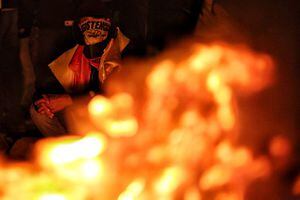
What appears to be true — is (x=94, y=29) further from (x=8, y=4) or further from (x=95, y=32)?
(x=8, y=4)

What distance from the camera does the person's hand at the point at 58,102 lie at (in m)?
3.58

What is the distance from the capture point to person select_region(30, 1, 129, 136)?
3561 millimetres

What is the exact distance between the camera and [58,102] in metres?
3.58

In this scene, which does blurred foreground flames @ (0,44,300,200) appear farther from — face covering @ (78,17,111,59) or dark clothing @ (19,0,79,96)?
dark clothing @ (19,0,79,96)

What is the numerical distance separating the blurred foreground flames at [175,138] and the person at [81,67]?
5.5 inches

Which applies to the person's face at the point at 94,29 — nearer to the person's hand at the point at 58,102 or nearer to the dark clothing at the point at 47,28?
the dark clothing at the point at 47,28

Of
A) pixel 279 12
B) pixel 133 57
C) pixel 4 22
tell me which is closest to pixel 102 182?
pixel 133 57

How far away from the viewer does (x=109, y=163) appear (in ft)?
11.2

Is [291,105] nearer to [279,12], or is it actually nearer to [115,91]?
[279,12]

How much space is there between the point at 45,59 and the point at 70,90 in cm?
31

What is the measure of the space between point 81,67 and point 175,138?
895 mm

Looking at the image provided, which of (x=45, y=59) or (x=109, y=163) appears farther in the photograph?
(x=45, y=59)

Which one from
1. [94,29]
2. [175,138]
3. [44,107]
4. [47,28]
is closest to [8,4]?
[47,28]

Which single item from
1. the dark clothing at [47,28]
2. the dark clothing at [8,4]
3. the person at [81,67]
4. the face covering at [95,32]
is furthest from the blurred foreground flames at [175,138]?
the dark clothing at [8,4]
